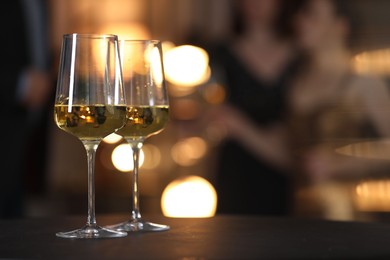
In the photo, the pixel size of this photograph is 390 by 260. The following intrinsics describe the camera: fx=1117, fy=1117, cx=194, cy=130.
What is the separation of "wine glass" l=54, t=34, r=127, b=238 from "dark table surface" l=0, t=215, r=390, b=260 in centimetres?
7

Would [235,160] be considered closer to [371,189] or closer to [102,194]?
[371,189]

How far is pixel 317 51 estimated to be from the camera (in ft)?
12.4

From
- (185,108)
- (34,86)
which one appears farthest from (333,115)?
(185,108)

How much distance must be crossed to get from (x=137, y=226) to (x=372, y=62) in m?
2.13

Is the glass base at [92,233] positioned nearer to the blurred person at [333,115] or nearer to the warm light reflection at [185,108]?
the blurred person at [333,115]

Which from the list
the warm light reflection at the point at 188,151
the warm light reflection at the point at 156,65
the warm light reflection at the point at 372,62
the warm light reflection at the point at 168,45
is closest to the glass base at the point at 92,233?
the warm light reflection at the point at 156,65

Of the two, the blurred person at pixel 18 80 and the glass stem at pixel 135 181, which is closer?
the glass stem at pixel 135 181

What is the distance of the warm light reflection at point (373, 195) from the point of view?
3.41 metres

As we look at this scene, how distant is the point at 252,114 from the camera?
3.78 meters

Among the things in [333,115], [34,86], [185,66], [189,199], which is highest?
[185,66]

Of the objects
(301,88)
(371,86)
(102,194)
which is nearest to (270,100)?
(301,88)

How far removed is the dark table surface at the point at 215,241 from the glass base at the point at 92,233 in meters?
0.02

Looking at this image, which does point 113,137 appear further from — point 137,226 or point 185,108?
point 185,108

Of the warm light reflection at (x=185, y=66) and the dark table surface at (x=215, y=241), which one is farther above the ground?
the warm light reflection at (x=185, y=66)
